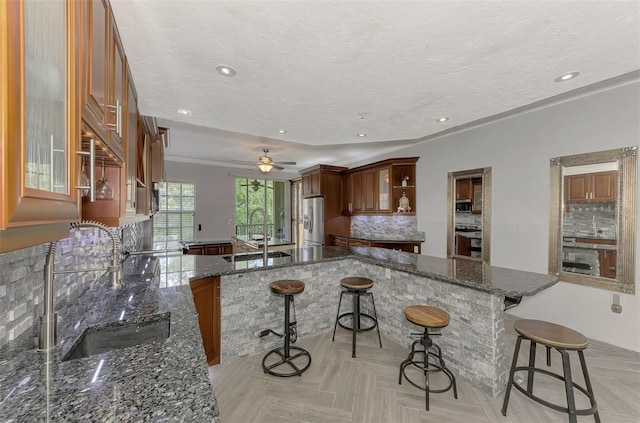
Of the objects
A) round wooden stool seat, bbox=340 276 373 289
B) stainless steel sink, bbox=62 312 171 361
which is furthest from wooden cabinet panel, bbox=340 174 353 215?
stainless steel sink, bbox=62 312 171 361

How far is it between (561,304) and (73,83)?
456cm

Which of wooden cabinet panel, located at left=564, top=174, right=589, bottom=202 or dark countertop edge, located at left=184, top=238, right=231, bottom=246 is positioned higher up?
wooden cabinet panel, located at left=564, top=174, right=589, bottom=202

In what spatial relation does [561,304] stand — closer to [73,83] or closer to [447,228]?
[447,228]

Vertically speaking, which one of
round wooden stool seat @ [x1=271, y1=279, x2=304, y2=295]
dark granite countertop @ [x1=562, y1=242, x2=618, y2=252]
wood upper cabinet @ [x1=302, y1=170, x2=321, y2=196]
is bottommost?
round wooden stool seat @ [x1=271, y1=279, x2=304, y2=295]

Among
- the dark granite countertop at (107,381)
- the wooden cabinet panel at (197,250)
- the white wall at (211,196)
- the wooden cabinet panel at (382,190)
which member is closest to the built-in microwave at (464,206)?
the wooden cabinet panel at (382,190)

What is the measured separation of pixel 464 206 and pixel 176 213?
6302 millimetres

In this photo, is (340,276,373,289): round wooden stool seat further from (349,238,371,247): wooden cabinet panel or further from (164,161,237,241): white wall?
(164,161,237,241): white wall

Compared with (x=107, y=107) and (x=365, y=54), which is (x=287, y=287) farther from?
(x=365, y=54)

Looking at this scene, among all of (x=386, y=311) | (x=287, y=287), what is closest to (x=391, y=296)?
→ (x=386, y=311)

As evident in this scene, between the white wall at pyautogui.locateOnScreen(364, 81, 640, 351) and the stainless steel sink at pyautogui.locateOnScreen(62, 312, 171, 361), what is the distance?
4.11m

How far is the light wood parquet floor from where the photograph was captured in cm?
183

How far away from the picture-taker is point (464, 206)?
415 centimetres

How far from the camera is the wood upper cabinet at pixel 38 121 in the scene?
0.43m

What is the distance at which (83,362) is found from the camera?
918mm
